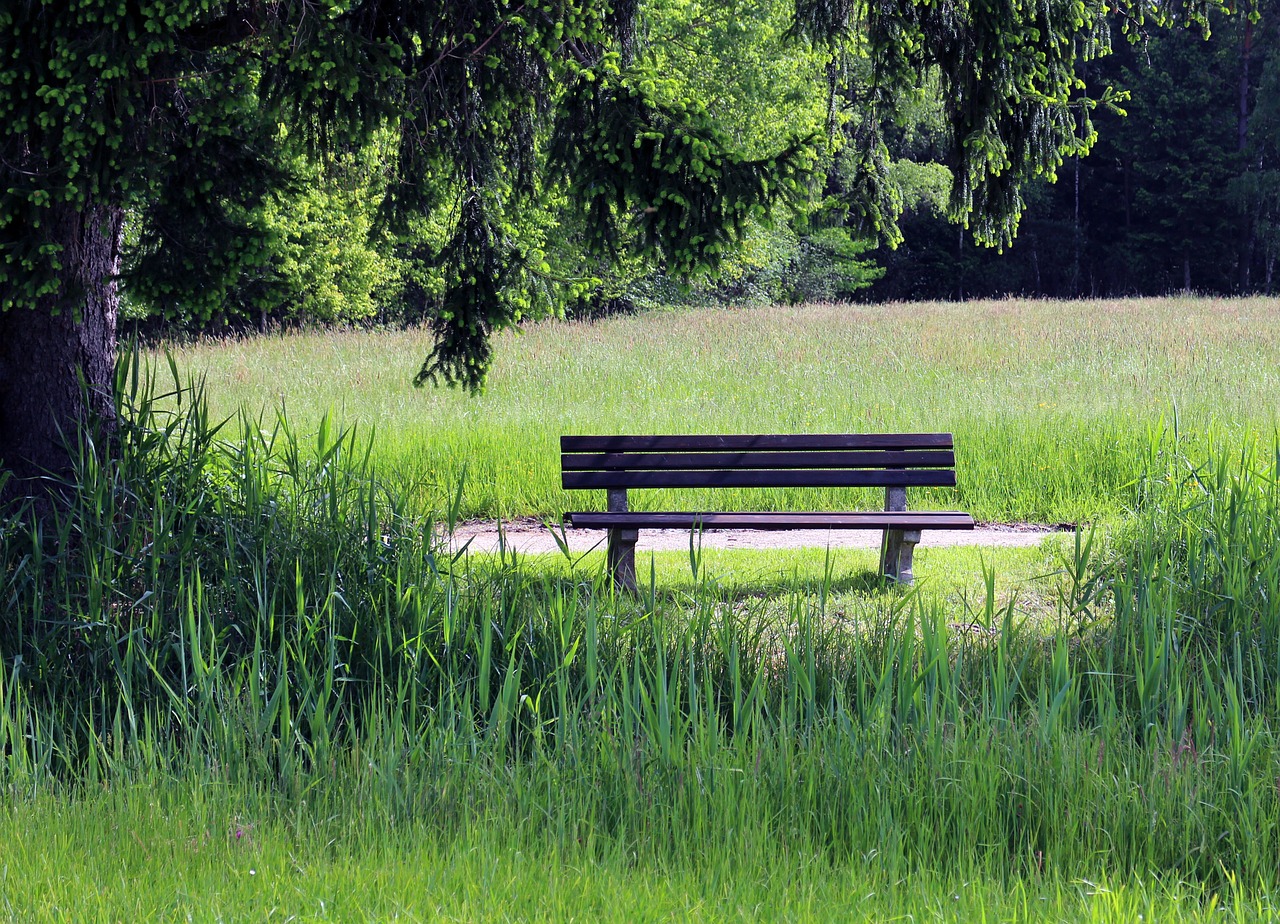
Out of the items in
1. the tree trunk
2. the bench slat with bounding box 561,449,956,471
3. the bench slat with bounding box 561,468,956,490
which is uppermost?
the tree trunk

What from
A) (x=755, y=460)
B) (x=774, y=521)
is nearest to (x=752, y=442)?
(x=755, y=460)

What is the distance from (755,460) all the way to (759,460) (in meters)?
0.02

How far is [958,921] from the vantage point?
2266 millimetres

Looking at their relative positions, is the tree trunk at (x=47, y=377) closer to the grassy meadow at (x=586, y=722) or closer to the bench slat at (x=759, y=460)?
the grassy meadow at (x=586, y=722)

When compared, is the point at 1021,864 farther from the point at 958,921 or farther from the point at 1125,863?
the point at 958,921

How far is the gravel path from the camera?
24.1ft

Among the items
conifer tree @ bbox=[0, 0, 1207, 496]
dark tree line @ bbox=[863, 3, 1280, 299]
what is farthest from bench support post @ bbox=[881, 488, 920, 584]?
dark tree line @ bbox=[863, 3, 1280, 299]

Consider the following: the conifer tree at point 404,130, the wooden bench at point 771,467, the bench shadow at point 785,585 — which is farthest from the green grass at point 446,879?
the wooden bench at point 771,467

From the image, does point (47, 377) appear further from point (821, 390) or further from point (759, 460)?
point (821, 390)

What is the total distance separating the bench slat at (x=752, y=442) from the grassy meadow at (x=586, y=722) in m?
A: 0.70

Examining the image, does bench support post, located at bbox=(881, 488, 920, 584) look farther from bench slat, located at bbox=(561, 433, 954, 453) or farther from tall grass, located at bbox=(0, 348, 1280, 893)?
tall grass, located at bbox=(0, 348, 1280, 893)

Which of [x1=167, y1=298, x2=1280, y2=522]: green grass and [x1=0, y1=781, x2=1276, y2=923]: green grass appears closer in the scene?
[x1=0, y1=781, x2=1276, y2=923]: green grass

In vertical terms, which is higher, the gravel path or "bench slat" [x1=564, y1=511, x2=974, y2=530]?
"bench slat" [x1=564, y1=511, x2=974, y2=530]

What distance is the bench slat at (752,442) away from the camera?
6.19m
